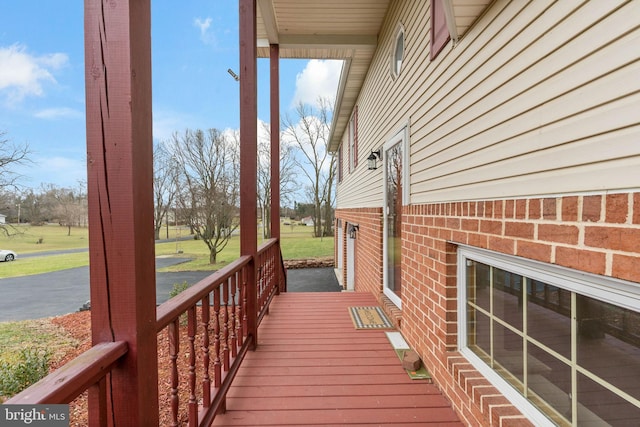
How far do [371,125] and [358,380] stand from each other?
4128 millimetres

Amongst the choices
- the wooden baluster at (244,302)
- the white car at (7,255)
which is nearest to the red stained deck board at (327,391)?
the wooden baluster at (244,302)

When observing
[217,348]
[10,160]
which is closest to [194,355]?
[217,348]

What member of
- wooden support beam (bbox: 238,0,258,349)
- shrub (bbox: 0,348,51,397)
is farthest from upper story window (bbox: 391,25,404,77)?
shrub (bbox: 0,348,51,397)

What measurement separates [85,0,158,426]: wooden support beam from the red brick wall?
154cm

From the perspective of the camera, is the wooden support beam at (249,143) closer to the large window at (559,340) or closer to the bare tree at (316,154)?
the large window at (559,340)

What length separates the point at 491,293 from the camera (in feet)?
6.23

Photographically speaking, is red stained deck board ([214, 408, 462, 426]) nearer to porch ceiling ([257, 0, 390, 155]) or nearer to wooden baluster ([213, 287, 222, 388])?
wooden baluster ([213, 287, 222, 388])

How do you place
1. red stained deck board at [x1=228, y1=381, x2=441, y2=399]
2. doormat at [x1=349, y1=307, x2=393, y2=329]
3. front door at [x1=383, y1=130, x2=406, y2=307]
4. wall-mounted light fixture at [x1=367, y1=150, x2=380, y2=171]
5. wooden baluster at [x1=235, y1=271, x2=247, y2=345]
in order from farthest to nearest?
1. wall-mounted light fixture at [x1=367, y1=150, x2=380, y2=171]
2. front door at [x1=383, y1=130, x2=406, y2=307]
3. doormat at [x1=349, y1=307, x2=393, y2=329]
4. wooden baluster at [x1=235, y1=271, x2=247, y2=345]
5. red stained deck board at [x1=228, y1=381, x2=441, y2=399]

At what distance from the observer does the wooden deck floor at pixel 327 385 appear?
2.04 metres

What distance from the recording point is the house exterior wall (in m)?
1.04

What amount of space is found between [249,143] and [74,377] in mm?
2390

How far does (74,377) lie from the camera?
825 mm

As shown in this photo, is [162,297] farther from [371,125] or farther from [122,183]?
[122,183]

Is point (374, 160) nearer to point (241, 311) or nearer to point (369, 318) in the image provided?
point (369, 318)
